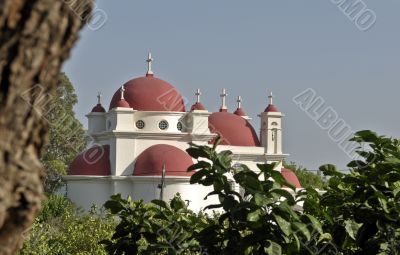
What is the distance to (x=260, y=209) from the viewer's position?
3678mm

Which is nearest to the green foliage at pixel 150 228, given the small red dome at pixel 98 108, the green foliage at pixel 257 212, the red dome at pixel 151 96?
the green foliage at pixel 257 212

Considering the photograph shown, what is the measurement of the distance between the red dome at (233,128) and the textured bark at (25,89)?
3919 cm

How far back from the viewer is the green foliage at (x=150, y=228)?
4535mm

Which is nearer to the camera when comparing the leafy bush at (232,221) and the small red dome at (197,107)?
the leafy bush at (232,221)

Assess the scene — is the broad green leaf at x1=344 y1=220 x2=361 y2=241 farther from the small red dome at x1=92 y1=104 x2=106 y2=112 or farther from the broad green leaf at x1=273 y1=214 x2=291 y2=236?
the small red dome at x1=92 y1=104 x2=106 y2=112

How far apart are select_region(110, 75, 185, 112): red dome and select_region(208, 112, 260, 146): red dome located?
280cm

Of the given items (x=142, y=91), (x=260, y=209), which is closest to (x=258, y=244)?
(x=260, y=209)

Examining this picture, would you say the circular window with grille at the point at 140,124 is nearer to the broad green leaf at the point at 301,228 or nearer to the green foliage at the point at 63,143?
the green foliage at the point at 63,143

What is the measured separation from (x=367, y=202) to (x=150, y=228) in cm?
117

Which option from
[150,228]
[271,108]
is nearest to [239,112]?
[271,108]

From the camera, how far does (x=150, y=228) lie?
15.4 ft

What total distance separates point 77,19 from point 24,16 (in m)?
0.14

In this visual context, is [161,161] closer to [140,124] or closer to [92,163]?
[140,124]

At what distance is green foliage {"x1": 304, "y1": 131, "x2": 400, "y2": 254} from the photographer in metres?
4.17
